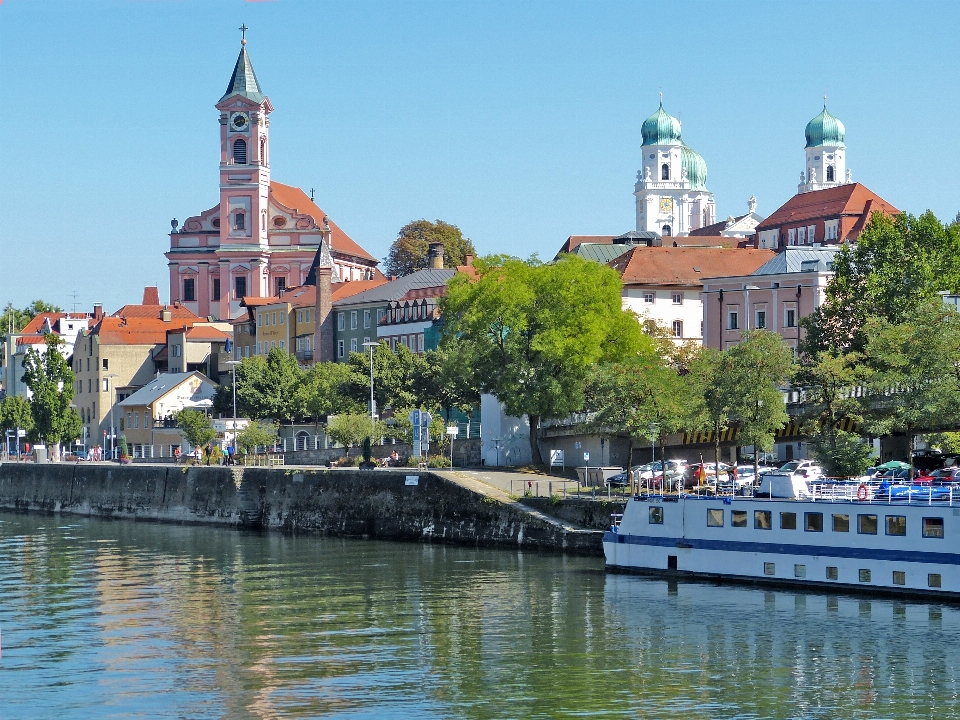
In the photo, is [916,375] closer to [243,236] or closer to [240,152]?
[243,236]

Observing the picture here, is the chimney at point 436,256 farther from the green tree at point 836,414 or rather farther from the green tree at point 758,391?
the green tree at point 758,391

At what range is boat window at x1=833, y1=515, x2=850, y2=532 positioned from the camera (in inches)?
2245

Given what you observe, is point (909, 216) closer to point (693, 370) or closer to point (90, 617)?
point (693, 370)

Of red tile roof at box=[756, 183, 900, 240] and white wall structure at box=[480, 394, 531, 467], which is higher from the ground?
red tile roof at box=[756, 183, 900, 240]

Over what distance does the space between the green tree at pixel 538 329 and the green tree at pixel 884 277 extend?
1041 centimetres

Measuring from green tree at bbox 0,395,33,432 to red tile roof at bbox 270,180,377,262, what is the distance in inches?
1704

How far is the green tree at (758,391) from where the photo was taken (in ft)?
241

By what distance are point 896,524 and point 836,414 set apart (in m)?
18.9

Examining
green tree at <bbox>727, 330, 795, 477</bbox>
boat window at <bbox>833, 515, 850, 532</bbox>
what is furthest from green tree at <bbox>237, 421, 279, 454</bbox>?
boat window at <bbox>833, 515, 850, 532</bbox>

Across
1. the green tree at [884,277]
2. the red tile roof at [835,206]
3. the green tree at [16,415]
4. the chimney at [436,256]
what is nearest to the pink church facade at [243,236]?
the chimney at [436,256]

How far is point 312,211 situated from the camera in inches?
7510

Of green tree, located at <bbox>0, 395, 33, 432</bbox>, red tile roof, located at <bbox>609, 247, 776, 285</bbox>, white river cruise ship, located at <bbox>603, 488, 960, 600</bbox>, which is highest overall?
red tile roof, located at <bbox>609, 247, 776, 285</bbox>

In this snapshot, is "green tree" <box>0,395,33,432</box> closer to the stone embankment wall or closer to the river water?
the stone embankment wall

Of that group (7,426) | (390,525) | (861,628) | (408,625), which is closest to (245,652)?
(408,625)
